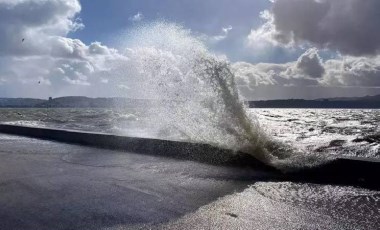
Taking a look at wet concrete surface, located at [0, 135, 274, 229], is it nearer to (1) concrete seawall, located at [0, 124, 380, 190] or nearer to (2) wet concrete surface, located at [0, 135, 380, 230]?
(2) wet concrete surface, located at [0, 135, 380, 230]

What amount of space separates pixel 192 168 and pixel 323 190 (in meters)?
2.32

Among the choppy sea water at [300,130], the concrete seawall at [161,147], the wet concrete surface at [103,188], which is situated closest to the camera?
the wet concrete surface at [103,188]

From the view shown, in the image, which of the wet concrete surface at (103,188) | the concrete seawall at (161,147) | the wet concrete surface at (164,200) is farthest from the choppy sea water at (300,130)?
the wet concrete surface at (164,200)

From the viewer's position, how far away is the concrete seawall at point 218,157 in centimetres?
503

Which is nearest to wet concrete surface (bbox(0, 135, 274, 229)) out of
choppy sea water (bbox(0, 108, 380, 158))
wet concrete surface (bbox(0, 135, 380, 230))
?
wet concrete surface (bbox(0, 135, 380, 230))

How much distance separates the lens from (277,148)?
7152 mm

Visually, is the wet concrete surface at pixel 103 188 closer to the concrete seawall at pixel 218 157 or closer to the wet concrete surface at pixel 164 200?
the wet concrete surface at pixel 164 200

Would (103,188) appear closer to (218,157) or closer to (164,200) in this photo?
(164,200)

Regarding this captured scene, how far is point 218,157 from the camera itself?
6836 millimetres

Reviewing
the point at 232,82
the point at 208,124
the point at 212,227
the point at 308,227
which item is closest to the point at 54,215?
the point at 212,227

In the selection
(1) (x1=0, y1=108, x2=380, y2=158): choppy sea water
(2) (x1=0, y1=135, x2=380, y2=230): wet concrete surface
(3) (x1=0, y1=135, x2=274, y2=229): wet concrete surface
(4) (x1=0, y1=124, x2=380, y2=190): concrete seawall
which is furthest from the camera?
(1) (x1=0, y1=108, x2=380, y2=158): choppy sea water

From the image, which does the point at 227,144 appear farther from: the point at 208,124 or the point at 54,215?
the point at 54,215

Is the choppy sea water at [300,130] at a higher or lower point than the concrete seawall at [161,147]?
lower

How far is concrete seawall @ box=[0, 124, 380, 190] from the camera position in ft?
16.5
